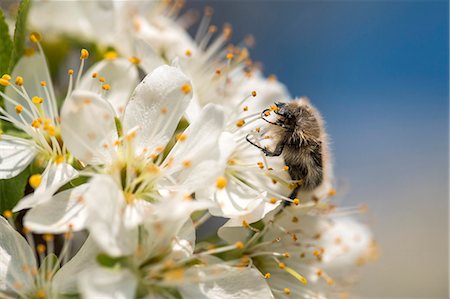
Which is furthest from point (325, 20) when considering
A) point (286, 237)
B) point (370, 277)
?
point (286, 237)

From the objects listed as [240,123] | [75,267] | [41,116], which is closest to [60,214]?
[75,267]

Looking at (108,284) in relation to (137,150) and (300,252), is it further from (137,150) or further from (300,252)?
(300,252)

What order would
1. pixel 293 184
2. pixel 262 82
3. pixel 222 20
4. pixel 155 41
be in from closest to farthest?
pixel 293 184, pixel 155 41, pixel 262 82, pixel 222 20

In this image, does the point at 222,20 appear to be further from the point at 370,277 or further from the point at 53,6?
the point at 53,6


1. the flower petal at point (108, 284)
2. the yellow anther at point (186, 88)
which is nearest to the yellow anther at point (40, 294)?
the flower petal at point (108, 284)

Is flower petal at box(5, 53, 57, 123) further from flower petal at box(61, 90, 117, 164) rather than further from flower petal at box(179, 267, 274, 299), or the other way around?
flower petal at box(179, 267, 274, 299)
